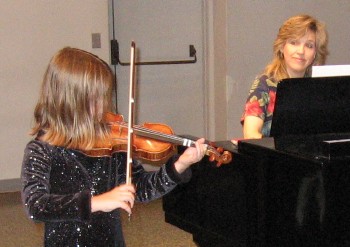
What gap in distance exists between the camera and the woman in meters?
2.75

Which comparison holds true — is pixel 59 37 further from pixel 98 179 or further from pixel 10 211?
pixel 98 179

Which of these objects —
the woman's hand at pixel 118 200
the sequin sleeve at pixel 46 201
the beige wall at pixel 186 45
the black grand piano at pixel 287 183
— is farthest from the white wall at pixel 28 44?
the woman's hand at pixel 118 200

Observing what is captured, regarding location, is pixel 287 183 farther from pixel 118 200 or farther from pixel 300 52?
pixel 300 52

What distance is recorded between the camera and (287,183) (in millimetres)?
2131

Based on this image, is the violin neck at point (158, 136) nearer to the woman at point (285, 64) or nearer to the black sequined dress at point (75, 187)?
the black sequined dress at point (75, 187)

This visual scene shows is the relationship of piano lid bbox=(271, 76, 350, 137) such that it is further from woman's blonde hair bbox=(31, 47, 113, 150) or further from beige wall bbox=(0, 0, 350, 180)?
beige wall bbox=(0, 0, 350, 180)

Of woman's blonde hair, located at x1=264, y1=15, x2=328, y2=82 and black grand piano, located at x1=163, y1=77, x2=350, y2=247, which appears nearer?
black grand piano, located at x1=163, y1=77, x2=350, y2=247

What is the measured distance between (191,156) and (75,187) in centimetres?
35

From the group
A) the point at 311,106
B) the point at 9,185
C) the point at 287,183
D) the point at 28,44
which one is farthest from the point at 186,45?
the point at 287,183

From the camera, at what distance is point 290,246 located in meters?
2.13

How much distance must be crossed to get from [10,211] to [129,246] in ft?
3.75

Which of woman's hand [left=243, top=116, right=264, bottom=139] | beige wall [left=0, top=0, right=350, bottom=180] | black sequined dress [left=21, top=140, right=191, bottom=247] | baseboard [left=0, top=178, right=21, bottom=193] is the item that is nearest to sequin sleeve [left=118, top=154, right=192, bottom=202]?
black sequined dress [left=21, top=140, right=191, bottom=247]

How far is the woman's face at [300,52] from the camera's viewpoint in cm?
281

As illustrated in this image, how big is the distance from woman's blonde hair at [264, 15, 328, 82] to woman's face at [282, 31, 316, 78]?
2cm
